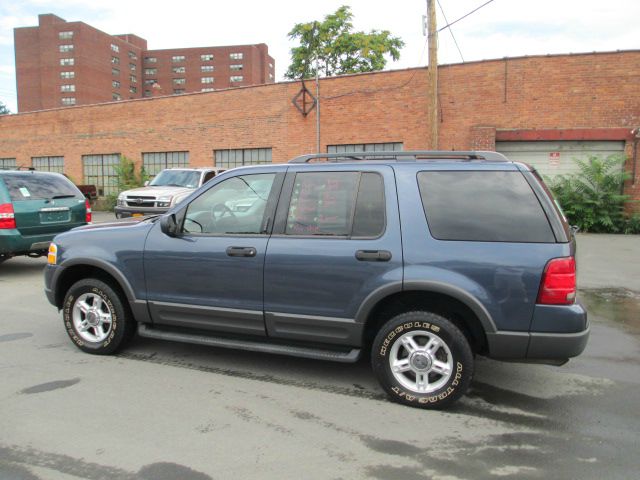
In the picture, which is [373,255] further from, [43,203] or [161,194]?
[161,194]

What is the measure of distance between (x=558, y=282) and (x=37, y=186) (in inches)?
330

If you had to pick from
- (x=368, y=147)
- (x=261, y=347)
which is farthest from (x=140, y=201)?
(x=261, y=347)

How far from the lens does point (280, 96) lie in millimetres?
19953

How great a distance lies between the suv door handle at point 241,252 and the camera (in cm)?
408

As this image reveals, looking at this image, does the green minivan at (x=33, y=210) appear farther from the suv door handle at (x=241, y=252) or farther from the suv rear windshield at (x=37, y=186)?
the suv door handle at (x=241, y=252)

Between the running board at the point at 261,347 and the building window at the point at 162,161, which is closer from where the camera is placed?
the running board at the point at 261,347

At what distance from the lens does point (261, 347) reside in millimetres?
4125

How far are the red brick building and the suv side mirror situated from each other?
14151mm

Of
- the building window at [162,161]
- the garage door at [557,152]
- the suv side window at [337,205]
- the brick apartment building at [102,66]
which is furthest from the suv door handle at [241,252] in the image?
the brick apartment building at [102,66]

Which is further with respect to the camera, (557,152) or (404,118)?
(404,118)

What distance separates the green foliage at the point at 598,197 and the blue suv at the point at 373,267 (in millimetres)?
13285

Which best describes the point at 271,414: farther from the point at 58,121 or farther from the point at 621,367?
the point at 58,121

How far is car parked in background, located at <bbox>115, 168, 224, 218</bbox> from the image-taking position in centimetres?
1299

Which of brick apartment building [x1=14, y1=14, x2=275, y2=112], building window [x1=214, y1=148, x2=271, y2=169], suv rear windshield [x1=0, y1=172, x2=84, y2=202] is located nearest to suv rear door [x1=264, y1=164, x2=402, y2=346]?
suv rear windshield [x1=0, y1=172, x2=84, y2=202]
